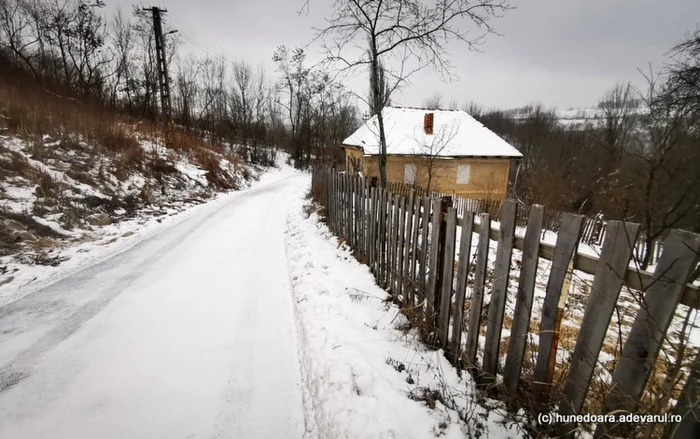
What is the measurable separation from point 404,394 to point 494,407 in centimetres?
68

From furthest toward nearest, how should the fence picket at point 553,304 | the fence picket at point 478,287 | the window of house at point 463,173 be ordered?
the window of house at point 463,173 → the fence picket at point 478,287 → the fence picket at point 553,304

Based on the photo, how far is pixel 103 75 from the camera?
Result: 2255 centimetres

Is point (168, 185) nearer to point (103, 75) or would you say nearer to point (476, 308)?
point (476, 308)

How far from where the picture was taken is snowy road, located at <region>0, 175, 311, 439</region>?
240cm

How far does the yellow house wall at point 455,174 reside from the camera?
18.2 meters

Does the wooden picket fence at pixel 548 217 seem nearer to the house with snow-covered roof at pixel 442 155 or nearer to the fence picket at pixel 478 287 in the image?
the house with snow-covered roof at pixel 442 155

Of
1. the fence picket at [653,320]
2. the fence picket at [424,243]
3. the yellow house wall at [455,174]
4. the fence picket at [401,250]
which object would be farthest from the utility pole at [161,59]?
the fence picket at [653,320]

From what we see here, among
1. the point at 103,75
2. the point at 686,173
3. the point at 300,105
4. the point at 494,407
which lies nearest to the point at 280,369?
the point at 494,407

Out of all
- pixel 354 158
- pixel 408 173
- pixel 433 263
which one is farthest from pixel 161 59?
pixel 433 263

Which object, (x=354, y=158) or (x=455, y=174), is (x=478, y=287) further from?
(x=455, y=174)

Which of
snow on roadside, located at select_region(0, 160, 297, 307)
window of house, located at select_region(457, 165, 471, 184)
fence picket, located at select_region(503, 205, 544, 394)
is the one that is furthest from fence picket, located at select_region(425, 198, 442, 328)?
window of house, located at select_region(457, 165, 471, 184)

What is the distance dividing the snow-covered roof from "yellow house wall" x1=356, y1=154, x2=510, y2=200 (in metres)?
0.58

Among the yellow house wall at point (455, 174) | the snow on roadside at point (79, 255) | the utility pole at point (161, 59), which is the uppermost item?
the utility pole at point (161, 59)

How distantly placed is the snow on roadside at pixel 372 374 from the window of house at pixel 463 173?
643 inches
